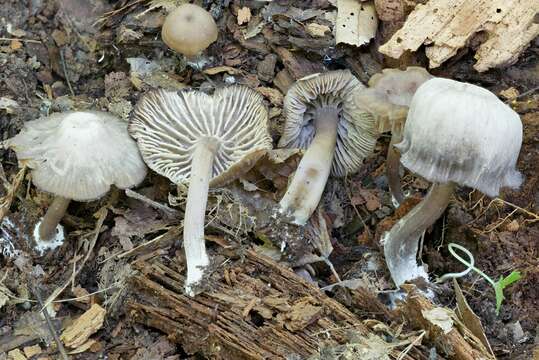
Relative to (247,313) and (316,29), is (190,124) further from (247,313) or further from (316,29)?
(247,313)

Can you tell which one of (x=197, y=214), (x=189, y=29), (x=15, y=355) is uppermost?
(x=189, y=29)

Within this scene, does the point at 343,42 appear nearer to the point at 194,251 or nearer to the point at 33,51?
the point at 194,251

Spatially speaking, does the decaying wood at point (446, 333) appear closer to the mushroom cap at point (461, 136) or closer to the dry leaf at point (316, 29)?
the mushroom cap at point (461, 136)

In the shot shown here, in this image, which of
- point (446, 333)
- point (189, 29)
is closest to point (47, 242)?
point (189, 29)

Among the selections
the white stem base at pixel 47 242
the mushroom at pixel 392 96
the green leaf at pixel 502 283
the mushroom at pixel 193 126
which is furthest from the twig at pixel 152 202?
the green leaf at pixel 502 283

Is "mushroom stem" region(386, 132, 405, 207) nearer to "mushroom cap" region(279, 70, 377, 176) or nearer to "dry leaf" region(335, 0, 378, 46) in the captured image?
"mushroom cap" region(279, 70, 377, 176)

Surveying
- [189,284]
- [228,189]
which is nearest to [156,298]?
[189,284]

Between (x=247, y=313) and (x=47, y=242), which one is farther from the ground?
(x=247, y=313)
